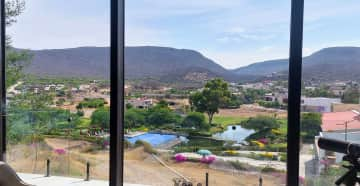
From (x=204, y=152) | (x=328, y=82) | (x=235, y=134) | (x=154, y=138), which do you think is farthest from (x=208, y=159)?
(x=328, y=82)

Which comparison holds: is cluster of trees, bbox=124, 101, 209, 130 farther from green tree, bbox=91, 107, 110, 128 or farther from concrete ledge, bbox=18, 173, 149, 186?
concrete ledge, bbox=18, 173, 149, 186

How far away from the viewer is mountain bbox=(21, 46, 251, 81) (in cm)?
259

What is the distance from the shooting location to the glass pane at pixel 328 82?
2.32 metres

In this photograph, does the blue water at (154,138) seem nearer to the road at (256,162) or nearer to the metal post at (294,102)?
the road at (256,162)

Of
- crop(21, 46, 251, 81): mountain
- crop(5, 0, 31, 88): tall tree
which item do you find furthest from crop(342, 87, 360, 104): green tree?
crop(5, 0, 31, 88): tall tree

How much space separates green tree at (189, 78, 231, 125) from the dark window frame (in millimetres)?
485

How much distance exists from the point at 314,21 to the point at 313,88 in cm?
47

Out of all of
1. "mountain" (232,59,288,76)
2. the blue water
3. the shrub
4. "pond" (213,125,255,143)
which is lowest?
the shrub

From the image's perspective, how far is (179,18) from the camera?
8.61 ft

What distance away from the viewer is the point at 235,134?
2.52 metres

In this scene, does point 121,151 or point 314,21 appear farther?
point 121,151

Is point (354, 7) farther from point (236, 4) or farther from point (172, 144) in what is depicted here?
point (172, 144)

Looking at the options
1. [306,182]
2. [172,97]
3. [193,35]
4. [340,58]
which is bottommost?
[306,182]

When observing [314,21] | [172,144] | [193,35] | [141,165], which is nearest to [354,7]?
[314,21]
